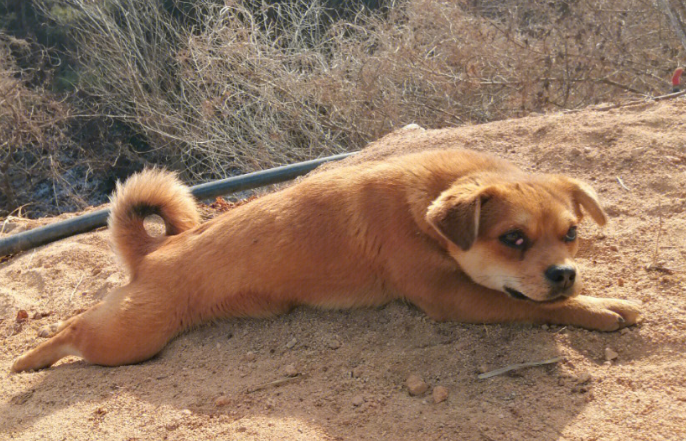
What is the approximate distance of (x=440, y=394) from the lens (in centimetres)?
319

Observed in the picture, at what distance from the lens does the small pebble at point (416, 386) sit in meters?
3.26

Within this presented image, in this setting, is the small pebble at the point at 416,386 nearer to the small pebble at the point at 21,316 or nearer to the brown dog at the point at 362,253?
the brown dog at the point at 362,253

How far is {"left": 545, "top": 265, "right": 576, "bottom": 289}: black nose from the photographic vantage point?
126 inches

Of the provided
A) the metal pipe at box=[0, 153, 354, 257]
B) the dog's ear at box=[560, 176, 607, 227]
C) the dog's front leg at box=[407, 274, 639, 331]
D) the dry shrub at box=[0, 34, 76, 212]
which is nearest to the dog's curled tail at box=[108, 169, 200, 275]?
the dog's front leg at box=[407, 274, 639, 331]

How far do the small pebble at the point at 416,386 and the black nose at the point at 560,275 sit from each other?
2.66ft

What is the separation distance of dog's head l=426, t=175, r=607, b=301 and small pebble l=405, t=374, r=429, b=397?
2.21 feet

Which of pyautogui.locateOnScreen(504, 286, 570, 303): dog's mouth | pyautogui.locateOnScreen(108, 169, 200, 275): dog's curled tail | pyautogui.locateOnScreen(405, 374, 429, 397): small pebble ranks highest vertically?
pyautogui.locateOnScreen(108, 169, 200, 275): dog's curled tail

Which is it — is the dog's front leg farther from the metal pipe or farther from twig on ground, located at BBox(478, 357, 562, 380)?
the metal pipe

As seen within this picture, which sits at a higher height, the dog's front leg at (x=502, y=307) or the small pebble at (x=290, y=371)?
the dog's front leg at (x=502, y=307)

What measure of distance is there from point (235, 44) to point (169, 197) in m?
7.10

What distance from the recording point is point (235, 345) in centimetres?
416

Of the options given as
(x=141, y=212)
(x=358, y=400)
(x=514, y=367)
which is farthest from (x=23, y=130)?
(x=514, y=367)

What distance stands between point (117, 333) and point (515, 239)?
2574 mm

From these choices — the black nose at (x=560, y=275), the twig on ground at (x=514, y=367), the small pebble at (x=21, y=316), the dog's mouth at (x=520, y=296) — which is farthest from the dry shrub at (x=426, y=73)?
the twig on ground at (x=514, y=367)
